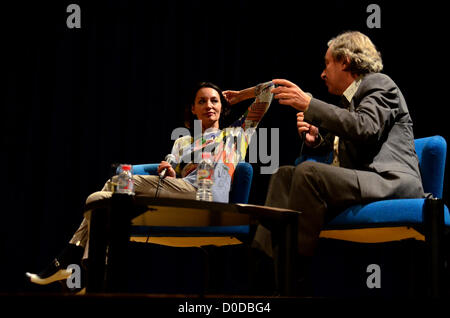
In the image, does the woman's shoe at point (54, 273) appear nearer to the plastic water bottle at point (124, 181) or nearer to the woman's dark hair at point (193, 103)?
the plastic water bottle at point (124, 181)

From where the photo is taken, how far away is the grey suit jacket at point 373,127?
1.81 metres

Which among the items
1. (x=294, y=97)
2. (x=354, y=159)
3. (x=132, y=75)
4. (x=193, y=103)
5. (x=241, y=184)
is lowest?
(x=241, y=184)

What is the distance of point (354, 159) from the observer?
193cm

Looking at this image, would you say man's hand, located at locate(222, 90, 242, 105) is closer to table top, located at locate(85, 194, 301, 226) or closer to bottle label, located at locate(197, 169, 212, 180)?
bottle label, located at locate(197, 169, 212, 180)

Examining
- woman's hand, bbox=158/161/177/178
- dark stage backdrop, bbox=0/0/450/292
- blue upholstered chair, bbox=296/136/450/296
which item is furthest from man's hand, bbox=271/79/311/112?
dark stage backdrop, bbox=0/0/450/292

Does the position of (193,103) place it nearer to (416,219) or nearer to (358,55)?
(358,55)

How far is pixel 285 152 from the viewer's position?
10.6ft

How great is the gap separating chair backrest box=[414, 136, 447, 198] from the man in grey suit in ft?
0.24

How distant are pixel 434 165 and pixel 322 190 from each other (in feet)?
1.78

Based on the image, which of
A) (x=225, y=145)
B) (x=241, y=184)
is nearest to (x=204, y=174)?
(x=241, y=184)

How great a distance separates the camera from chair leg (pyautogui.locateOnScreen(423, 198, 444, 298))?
1.69 metres

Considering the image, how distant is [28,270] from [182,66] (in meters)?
1.60

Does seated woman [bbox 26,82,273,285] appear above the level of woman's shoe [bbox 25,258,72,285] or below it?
above

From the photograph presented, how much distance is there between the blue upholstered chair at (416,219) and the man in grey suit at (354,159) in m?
0.05
